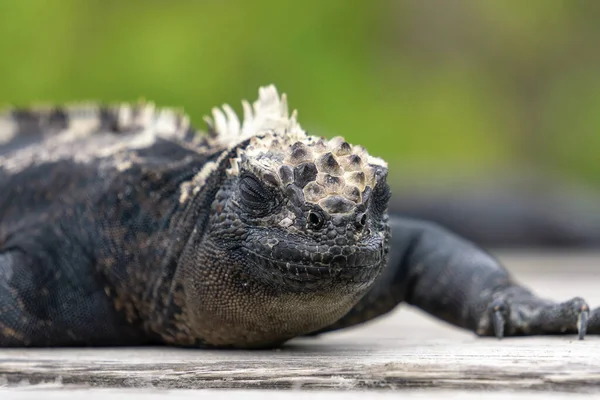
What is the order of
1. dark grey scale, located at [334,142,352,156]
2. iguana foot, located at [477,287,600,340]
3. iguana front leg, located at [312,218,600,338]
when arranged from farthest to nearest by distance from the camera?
iguana front leg, located at [312,218,600,338]
iguana foot, located at [477,287,600,340]
dark grey scale, located at [334,142,352,156]

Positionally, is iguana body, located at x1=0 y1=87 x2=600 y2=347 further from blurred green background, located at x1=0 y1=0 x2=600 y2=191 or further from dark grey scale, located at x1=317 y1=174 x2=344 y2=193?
blurred green background, located at x1=0 y1=0 x2=600 y2=191

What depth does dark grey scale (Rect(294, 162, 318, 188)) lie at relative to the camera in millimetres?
3965

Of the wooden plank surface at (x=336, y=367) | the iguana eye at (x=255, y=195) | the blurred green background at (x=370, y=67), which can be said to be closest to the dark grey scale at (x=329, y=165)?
the iguana eye at (x=255, y=195)

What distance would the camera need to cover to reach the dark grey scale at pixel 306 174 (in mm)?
3965

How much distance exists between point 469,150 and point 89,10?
26.5 feet

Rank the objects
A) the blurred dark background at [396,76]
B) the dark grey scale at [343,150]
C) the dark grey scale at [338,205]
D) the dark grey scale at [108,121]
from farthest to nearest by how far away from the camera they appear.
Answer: the blurred dark background at [396,76]
the dark grey scale at [108,121]
the dark grey scale at [343,150]
the dark grey scale at [338,205]

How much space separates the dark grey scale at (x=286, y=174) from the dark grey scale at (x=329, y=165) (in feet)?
0.44

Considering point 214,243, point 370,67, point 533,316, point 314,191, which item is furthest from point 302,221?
point 370,67

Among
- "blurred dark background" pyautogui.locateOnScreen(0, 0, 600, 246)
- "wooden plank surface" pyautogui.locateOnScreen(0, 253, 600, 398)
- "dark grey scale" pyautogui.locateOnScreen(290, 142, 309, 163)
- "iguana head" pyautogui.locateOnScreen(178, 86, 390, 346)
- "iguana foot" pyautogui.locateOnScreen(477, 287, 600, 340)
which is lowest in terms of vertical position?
"wooden plank surface" pyautogui.locateOnScreen(0, 253, 600, 398)

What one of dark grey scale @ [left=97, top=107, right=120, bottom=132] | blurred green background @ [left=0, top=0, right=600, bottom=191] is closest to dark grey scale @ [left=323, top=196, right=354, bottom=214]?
dark grey scale @ [left=97, top=107, right=120, bottom=132]

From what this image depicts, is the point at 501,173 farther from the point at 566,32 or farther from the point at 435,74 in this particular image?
the point at 566,32

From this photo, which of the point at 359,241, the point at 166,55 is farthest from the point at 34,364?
the point at 166,55

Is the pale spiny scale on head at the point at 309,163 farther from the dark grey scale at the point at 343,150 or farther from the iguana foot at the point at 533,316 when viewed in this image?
the iguana foot at the point at 533,316

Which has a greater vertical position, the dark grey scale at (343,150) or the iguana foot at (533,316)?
the dark grey scale at (343,150)
